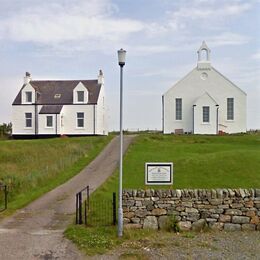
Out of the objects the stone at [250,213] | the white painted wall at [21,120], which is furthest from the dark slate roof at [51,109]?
the stone at [250,213]

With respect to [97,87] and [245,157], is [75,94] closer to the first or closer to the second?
[97,87]

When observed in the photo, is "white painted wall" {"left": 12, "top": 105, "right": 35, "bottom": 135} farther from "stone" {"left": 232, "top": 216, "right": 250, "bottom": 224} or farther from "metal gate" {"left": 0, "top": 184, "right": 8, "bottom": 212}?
"stone" {"left": 232, "top": 216, "right": 250, "bottom": 224}

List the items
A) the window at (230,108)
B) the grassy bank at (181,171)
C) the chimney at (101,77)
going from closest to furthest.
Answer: the grassy bank at (181,171)
the window at (230,108)
the chimney at (101,77)

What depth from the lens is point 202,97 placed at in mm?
50938

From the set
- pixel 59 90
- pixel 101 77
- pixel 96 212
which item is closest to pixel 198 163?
pixel 96 212

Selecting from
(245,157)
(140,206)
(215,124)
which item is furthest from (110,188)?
(215,124)

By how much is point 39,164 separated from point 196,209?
58.4 feet

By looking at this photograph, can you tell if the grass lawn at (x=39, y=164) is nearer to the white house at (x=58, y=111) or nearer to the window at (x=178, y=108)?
the white house at (x=58, y=111)

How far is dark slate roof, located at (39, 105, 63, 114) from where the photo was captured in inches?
2007

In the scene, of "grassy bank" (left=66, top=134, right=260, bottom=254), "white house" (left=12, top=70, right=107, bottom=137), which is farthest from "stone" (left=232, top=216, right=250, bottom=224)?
"white house" (left=12, top=70, right=107, bottom=137)

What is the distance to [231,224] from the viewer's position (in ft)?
41.0

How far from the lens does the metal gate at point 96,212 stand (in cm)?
1338

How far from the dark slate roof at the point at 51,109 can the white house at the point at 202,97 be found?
1228 centimetres

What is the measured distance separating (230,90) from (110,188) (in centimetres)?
3501
